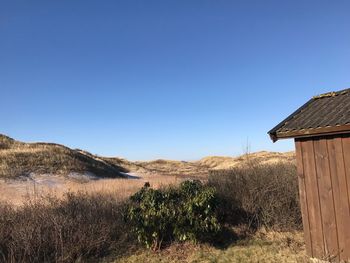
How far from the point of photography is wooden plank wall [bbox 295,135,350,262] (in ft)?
24.2

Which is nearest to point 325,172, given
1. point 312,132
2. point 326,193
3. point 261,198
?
point 326,193

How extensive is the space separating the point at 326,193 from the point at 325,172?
0.41 m

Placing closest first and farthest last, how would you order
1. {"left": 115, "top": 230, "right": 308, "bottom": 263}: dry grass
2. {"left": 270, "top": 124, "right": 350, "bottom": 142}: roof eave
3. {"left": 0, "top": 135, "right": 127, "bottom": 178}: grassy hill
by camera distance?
{"left": 270, "top": 124, "right": 350, "bottom": 142}: roof eave < {"left": 115, "top": 230, "right": 308, "bottom": 263}: dry grass < {"left": 0, "top": 135, "right": 127, "bottom": 178}: grassy hill

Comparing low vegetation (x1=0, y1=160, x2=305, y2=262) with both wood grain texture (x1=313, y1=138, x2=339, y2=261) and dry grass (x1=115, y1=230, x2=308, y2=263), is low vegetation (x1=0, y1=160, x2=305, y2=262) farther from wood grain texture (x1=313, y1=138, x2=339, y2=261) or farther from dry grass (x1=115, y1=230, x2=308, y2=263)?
wood grain texture (x1=313, y1=138, x2=339, y2=261)

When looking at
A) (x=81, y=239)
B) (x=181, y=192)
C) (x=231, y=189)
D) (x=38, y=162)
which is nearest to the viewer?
(x=81, y=239)

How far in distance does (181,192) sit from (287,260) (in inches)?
130

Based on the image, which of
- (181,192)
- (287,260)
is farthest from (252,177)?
(287,260)

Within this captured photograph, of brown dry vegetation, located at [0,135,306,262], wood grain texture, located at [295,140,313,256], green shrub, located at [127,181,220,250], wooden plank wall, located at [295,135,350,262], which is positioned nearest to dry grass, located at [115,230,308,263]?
brown dry vegetation, located at [0,135,306,262]

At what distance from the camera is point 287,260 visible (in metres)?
8.51

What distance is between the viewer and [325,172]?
25.4ft

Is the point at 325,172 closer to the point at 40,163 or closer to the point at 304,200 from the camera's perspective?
the point at 304,200

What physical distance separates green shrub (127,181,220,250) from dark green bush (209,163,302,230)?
176cm

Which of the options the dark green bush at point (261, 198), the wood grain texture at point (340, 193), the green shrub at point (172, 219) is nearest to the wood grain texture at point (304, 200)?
the wood grain texture at point (340, 193)

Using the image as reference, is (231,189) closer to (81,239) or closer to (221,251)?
(221,251)
